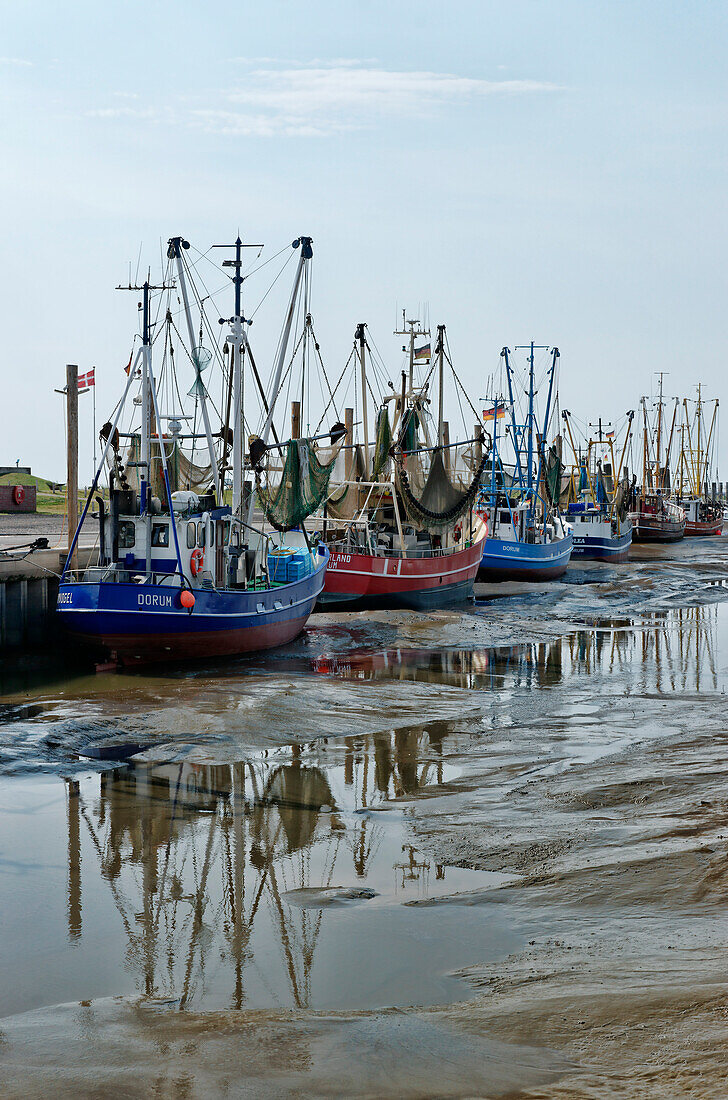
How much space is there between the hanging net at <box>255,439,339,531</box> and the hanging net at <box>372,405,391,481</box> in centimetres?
654

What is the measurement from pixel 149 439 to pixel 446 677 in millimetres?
7696

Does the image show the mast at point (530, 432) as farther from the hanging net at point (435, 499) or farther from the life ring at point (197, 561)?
the life ring at point (197, 561)

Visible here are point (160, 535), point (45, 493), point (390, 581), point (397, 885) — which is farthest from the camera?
point (45, 493)

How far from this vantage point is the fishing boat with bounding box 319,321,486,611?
29.9m

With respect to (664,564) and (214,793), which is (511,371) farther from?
(214,793)

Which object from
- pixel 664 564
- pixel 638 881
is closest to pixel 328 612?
pixel 638 881

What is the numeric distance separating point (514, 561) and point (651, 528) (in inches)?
1416

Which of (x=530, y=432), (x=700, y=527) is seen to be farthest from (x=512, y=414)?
(x=700, y=527)

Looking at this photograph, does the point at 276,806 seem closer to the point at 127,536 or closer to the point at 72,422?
the point at 127,536

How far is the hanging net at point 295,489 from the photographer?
2466 cm

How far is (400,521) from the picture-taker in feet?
105

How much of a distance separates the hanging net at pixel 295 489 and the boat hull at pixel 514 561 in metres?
16.1

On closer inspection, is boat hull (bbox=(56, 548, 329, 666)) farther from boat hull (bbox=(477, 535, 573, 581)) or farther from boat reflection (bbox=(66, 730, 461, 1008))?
boat hull (bbox=(477, 535, 573, 581))

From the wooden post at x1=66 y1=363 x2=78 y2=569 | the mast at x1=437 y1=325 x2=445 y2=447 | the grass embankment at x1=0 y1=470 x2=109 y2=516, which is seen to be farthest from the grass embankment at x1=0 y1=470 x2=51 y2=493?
the wooden post at x1=66 y1=363 x2=78 y2=569
